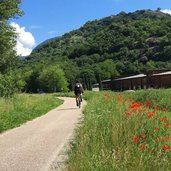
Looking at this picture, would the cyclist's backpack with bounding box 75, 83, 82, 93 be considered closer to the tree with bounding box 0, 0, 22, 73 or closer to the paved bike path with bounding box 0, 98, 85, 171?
the tree with bounding box 0, 0, 22, 73

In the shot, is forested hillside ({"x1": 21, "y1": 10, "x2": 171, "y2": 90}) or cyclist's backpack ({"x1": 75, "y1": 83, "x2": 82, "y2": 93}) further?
forested hillside ({"x1": 21, "y1": 10, "x2": 171, "y2": 90})

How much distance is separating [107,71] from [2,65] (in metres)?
121

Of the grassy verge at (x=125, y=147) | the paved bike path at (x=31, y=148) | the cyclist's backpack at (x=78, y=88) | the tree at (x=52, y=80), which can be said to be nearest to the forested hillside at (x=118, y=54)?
the tree at (x=52, y=80)

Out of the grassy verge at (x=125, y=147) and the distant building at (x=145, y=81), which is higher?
the distant building at (x=145, y=81)

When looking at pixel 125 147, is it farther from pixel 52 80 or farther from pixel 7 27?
pixel 52 80

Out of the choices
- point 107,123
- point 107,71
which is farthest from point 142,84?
point 107,123

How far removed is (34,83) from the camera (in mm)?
147125

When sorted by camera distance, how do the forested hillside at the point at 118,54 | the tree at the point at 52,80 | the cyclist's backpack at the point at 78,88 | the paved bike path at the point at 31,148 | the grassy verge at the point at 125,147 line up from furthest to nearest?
the forested hillside at the point at 118,54
the tree at the point at 52,80
the cyclist's backpack at the point at 78,88
the paved bike path at the point at 31,148
the grassy verge at the point at 125,147

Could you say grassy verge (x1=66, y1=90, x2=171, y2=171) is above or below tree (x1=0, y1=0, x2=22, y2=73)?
below

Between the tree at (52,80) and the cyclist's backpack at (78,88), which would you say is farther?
the tree at (52,80)

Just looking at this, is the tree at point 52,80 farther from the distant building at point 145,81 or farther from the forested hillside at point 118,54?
the distant building at point 145,81

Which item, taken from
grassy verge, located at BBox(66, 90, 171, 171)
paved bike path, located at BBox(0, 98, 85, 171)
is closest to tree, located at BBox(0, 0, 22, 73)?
paved bike path, located at BBox(0, 98, 85, 171)

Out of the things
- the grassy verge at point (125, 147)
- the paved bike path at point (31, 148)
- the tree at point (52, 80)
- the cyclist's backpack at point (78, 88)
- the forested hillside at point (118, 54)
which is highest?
the forested hillside at point (118, 54)

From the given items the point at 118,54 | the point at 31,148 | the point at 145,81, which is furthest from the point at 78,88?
the point at 118,54
